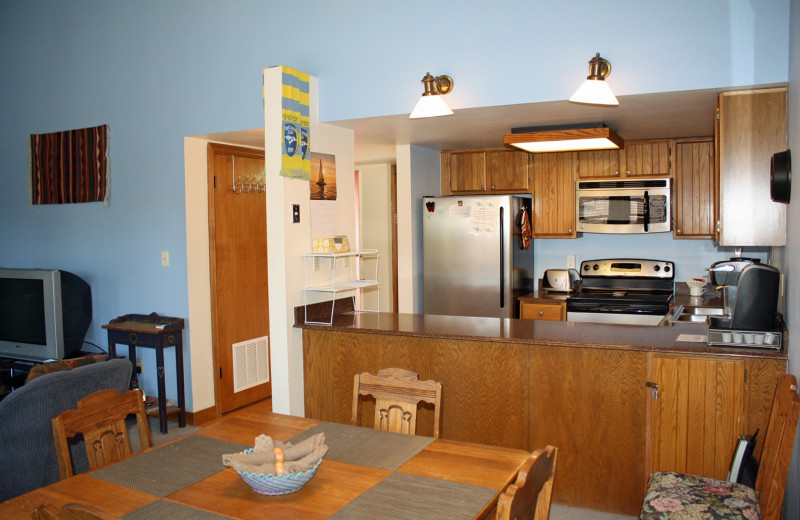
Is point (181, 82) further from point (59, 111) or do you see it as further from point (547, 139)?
point (547, 139)

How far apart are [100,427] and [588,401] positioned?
215cm

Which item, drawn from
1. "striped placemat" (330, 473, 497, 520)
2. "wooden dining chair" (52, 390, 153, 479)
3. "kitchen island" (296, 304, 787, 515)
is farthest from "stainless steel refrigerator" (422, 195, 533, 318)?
"striped placemat" (330, 473, 497, 520)

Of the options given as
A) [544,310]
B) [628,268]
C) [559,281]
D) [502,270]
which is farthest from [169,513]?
[628,268]

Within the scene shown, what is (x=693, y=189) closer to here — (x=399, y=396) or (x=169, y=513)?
(x=399, y=396)

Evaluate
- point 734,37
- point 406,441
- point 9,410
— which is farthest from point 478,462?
point 734,37

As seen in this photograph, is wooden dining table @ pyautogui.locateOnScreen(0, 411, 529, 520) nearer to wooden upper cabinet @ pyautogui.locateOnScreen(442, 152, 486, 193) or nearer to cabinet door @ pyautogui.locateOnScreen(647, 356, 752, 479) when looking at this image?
cabinet door @ pyautogui.locateOnScreen(647, 356, 752, 479)

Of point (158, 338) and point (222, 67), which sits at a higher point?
point (222, 67)

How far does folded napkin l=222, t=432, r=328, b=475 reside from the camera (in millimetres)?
1831

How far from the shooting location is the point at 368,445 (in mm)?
2207

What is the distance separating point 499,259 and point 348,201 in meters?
1.39

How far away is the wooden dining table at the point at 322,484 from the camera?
172 centimetres

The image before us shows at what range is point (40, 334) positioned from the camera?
486cm

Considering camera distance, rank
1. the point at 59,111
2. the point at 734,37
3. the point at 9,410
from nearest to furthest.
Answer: the point at 9,410 → the point at 734,37 → the point at 59,111

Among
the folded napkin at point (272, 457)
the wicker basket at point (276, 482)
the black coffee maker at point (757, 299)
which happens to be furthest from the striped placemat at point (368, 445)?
the black coffee maker at point (757, 299)
